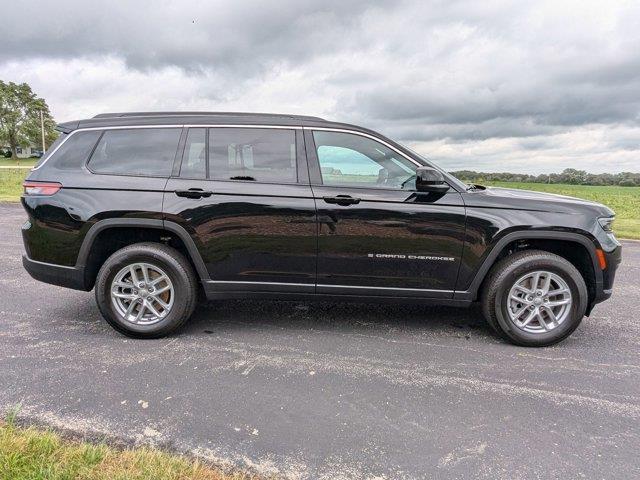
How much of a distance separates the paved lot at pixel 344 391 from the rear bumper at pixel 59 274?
44cm

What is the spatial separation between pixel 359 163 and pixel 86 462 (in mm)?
2843

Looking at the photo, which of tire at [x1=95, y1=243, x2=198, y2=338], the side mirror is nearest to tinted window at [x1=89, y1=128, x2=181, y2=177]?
tire at [x1=95, y1=243, x2=198, y2=338]

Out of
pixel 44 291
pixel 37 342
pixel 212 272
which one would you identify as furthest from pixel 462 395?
pixel 44 291

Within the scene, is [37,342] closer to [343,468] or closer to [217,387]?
[217,387]

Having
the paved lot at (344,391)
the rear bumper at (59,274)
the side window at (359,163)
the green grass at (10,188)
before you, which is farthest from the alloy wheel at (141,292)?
the green grass at (10,188)

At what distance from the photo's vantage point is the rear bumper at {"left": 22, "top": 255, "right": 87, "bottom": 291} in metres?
3.84

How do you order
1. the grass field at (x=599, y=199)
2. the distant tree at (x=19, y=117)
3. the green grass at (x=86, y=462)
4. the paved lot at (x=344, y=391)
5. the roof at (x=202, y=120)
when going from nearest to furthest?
the green grass at (x=86, y=462), the paved lot at (x=344, y=391), the roof at (x=202, y=120), the grass field at (x=599, y=199), the distant tree at (x=19, y=117)

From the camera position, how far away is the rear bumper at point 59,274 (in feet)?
12.6

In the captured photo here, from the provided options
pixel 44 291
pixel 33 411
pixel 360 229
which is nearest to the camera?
pixel 33 411

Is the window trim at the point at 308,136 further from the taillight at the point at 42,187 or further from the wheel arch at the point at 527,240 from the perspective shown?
the wheel arch at the point at 527,240

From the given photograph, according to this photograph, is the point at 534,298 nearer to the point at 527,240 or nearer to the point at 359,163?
the point at 527,240

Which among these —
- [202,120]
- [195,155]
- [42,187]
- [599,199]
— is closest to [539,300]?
[195,155]

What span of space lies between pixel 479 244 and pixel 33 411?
3.36m

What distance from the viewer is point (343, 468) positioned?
2230mm
